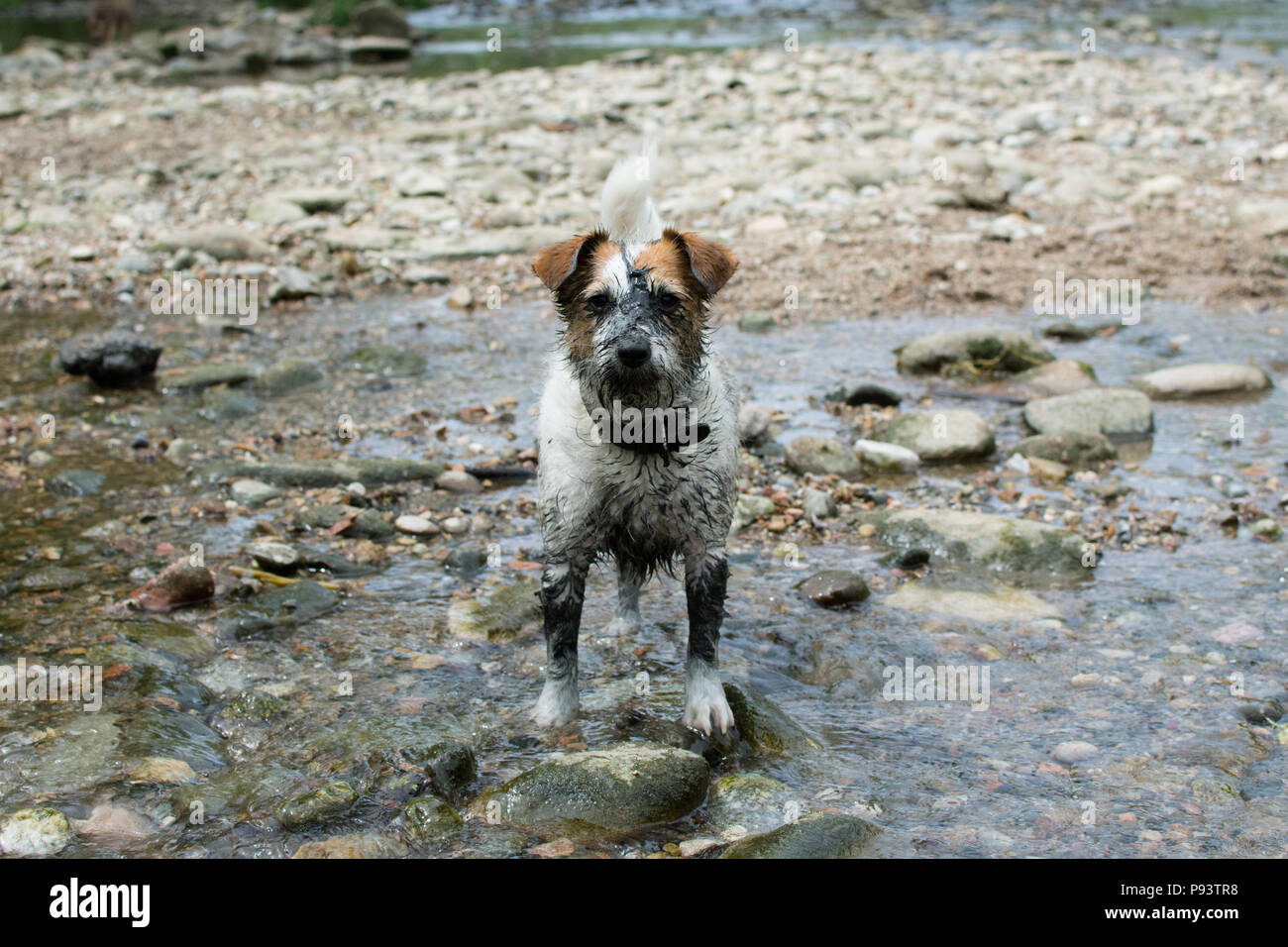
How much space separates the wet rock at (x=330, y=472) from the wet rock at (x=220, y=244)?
19.1 feet

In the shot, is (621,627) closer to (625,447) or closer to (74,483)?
(625,447)

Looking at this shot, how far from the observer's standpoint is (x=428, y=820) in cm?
496

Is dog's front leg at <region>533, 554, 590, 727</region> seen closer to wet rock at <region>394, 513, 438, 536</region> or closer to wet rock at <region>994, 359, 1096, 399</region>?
wet rock at <region>394, 513, 438, 536</region>

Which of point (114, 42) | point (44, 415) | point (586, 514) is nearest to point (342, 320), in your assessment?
point (44, 415)

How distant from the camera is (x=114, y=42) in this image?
32.7 meters

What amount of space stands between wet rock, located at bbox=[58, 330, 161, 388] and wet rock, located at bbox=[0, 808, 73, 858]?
20.0 ft

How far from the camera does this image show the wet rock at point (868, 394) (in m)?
10.1

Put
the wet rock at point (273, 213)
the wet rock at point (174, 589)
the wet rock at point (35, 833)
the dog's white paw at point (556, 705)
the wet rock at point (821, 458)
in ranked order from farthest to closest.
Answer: the wet rock at point (273, 213) → the wet rock at point (821, 458) → the wet rock at point (174, 589) → the dog's white paw at point (556, 705) → the wet rock at point (35, 833)

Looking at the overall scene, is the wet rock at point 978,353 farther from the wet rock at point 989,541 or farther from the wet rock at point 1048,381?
the wet rock at point 989,541

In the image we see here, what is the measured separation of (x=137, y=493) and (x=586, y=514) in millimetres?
4191

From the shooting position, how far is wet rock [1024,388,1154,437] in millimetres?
9406

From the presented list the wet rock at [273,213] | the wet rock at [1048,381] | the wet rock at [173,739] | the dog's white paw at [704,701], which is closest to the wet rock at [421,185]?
the wet rock at [273,213]
